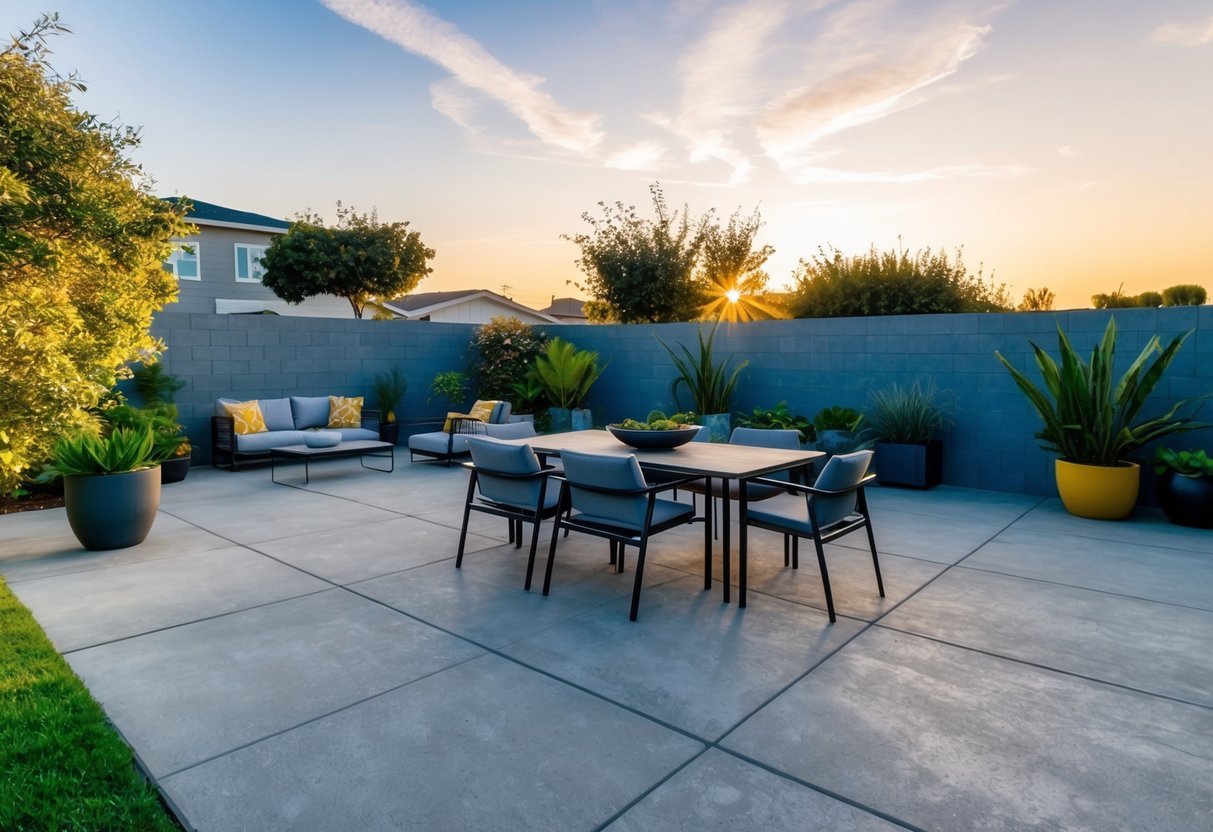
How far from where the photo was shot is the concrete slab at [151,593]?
9.96 ft

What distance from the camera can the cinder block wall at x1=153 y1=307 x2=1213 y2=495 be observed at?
590 cm

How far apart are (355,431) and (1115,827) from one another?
7744mm

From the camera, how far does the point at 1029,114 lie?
6469 mm

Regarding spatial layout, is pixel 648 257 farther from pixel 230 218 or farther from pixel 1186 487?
pixel 230 218

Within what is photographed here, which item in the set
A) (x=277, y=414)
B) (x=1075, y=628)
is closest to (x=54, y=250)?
(x=1075, y=628)

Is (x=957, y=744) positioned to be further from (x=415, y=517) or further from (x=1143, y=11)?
(x=1143, y=11)

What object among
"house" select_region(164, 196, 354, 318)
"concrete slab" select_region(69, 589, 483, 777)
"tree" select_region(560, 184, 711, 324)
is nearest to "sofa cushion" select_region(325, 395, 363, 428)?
"concrete slab" select_region(69, 589, 483, 777)

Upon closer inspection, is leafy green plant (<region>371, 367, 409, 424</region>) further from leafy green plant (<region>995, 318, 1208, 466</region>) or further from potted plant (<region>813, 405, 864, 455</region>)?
leafy green plant (<region>995, 318, 1208, 466</region>)

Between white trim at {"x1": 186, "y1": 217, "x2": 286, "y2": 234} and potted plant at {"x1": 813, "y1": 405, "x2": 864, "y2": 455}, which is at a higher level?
white trim at {"x1": 186, "y1": 217, "x2": 286, "y2": 234}

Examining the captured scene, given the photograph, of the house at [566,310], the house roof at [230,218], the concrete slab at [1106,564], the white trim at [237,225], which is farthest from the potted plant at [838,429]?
the house at [566,310]

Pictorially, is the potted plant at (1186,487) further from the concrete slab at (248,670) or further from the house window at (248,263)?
the house window at (248,263)

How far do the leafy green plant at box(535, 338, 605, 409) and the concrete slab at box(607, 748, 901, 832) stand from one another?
760 cm

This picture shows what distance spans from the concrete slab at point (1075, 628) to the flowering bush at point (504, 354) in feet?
23.0

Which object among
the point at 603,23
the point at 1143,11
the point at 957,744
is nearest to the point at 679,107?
the point at 603,23
